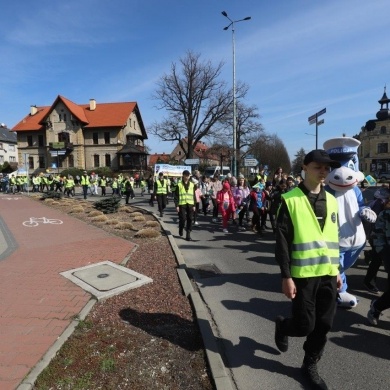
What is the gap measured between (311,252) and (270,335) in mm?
1528

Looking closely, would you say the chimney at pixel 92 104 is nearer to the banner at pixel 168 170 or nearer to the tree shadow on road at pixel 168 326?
the banner at pixel 168 170

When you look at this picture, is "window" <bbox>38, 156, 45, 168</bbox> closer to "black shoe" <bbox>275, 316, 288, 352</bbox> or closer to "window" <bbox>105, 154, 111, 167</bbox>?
"window" <bbox>105, 154, 111, 167</bbox>

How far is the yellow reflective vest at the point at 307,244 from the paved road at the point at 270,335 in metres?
1.04

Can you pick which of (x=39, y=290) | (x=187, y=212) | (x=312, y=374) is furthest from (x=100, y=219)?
(x=312, y=374)

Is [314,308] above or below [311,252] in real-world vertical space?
below

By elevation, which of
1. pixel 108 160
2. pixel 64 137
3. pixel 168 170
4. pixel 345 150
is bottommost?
pixel 168 170

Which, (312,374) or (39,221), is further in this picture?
(39,221)

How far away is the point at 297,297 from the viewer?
2715 mm

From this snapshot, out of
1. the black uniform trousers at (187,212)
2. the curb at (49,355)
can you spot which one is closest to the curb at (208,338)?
the curb at (49,355)

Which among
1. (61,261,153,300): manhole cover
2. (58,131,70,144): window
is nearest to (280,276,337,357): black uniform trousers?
(61,261,153,300): manhole cover

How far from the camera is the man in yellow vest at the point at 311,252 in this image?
8.80ft

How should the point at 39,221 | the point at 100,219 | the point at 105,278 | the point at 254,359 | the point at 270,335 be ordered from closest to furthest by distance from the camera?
the point at 254,359 < the point at 270,335 < the point at 105,278 < the point at 100,219 < the point at 39,221

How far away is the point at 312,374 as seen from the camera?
2852 mm

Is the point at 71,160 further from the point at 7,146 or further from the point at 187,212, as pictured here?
the point at 187,212
